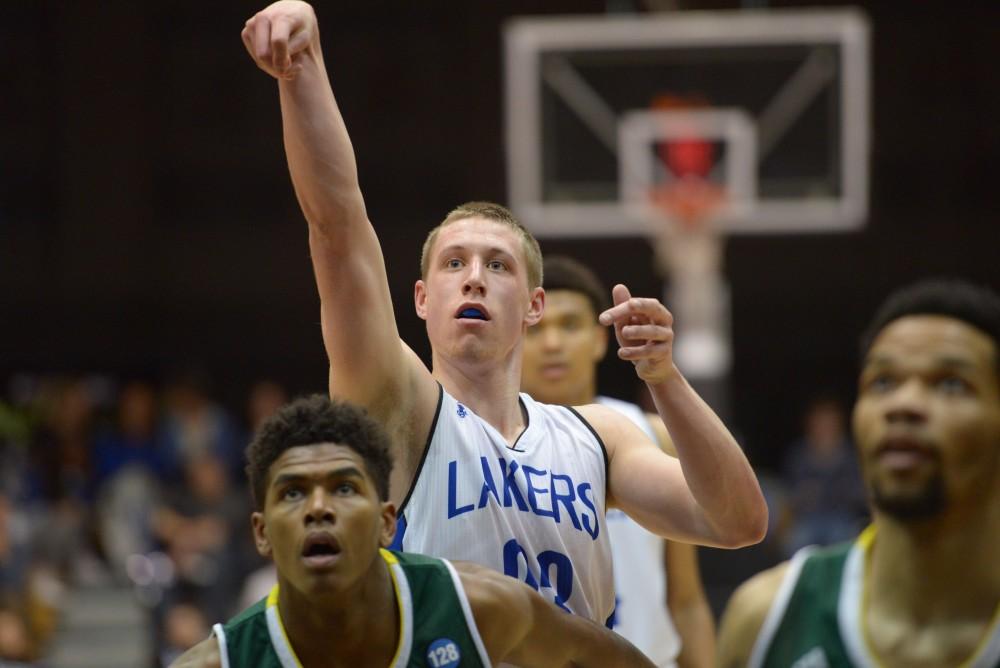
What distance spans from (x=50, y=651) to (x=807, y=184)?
6782 millimetres

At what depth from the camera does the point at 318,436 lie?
10.7 ft

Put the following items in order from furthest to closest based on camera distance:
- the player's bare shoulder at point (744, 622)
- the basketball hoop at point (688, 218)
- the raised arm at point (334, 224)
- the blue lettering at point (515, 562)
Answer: the basketball hoop at point (688, 218), the blue lettering at point (515, 562), the raised arm at point (334, 224), the player's bare shoulder at point (744, 622)

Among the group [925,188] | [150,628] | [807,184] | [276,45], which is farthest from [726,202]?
[276,45]

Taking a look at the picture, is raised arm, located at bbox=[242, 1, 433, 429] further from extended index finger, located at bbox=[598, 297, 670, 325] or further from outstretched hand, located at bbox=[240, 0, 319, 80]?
extended index finger, located at bbox=[598, 297, 670, 325]

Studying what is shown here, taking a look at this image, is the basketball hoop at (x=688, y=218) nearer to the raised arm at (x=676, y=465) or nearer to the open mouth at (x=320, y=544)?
the raised arm at (x=676, y=465)

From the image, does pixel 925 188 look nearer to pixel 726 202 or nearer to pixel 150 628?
pixel 726 202

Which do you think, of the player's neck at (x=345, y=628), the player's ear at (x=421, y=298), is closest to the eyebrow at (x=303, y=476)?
the player's neck at (x=345, y=628)

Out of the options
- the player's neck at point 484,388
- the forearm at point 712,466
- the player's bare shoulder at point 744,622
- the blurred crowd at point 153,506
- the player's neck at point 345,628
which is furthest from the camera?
the blurred crowd at point 153,506

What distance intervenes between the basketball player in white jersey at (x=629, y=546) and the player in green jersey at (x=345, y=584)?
5.25 feet

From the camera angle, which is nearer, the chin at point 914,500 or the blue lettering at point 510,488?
the chin at point 914,500

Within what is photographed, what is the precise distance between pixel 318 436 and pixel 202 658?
538 mm

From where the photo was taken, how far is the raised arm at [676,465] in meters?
3.40

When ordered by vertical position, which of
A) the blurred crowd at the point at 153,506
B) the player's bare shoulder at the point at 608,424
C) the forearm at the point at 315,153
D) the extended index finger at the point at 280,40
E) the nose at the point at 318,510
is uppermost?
the extended index finger at the point at 280,40

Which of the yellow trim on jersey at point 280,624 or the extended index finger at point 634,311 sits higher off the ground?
the extended index finger at point 634,311
